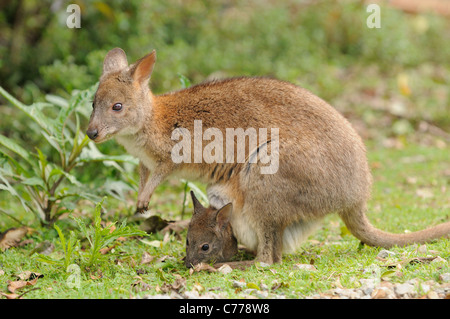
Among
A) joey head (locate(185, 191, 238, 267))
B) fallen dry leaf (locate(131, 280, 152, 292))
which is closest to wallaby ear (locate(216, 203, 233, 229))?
joey head (locate(185, 191, 238, 267))

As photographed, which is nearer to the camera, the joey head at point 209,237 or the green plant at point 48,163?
the joey head at point 209,237

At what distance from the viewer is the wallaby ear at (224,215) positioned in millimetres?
5156

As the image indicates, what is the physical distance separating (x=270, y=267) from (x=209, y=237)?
0.63 meters

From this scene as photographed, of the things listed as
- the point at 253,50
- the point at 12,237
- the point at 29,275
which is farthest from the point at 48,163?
the point at 253,50

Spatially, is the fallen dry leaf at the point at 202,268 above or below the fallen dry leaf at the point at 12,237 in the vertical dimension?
below

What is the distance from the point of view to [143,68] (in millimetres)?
5414

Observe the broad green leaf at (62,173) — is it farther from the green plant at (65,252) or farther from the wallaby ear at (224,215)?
the wallaby ear at (224,215)

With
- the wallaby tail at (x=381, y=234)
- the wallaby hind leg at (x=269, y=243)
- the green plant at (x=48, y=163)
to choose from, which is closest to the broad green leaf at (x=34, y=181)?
the green plant at (x=48, y=163)

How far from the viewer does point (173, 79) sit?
8953mm

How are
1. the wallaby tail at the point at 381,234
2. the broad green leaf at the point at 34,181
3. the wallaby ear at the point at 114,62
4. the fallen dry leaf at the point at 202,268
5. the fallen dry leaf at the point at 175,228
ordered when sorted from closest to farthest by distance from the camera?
the fallen dry leaf at the point at 202,268 < the wallaby tail at the point at 381,234 < the wallaby ear at the point at 114,62 < the broad green leaf at the point at 34,181 < the fallen dry leaf at the point at 175,228

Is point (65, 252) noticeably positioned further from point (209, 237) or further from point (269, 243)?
point (269, 243)

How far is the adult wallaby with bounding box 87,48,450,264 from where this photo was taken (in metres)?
5.03

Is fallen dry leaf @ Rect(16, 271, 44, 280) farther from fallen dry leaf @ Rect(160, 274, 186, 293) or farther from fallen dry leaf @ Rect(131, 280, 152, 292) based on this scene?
fallen dry leaf @ Rect(160, 274, 186, 293)

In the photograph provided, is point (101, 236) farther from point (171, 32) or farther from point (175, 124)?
point (171, 32)
